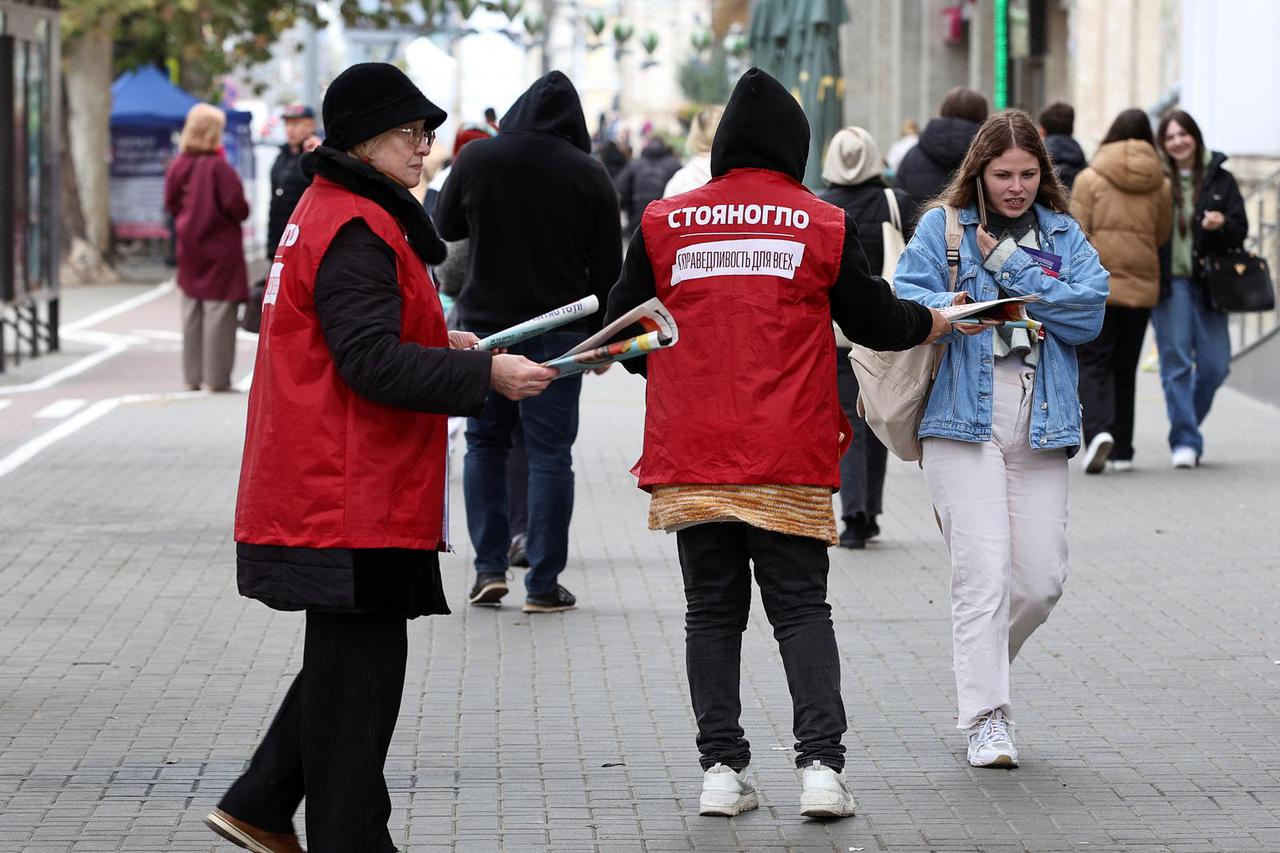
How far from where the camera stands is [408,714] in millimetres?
6441

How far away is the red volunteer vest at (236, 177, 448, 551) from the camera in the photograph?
4.27 metres

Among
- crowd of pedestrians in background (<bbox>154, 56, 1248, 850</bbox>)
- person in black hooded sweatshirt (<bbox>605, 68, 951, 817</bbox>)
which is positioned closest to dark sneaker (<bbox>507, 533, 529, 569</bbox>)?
crowd of pedestrians in background (<bbox>154, 56, 1248, 850</bbox>)

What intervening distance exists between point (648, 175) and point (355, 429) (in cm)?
2277

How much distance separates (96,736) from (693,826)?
1875 mm

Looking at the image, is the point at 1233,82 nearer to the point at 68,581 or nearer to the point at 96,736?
the point at 68,581

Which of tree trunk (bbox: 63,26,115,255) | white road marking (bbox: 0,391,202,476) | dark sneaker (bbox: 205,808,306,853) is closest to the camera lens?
dark sneaker (bbox: 205,808,306,853)

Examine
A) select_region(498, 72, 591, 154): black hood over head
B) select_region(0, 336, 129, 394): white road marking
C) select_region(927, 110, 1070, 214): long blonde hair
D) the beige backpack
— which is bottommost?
select_region(0, 336, 129, 394): white road marking

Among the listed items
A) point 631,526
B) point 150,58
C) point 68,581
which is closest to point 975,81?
point 150,58

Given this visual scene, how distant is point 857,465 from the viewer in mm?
9461

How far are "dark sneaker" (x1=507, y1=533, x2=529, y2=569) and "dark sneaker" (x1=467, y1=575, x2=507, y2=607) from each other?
80 centimetres

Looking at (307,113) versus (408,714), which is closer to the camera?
(408,714)

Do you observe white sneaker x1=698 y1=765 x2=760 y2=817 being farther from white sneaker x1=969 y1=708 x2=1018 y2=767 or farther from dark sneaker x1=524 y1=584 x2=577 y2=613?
dark sneaker x1=524 y1=584 x2=577 y2=613

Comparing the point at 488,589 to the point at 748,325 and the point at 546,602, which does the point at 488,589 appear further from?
the point at 748,325

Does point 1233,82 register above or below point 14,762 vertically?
above
